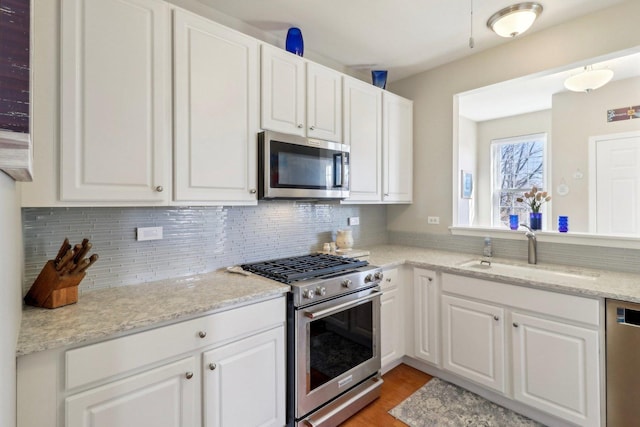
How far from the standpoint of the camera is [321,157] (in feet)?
7.21

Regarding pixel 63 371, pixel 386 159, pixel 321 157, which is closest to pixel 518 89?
pixel 386 159

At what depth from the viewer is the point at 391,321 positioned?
2418 mm

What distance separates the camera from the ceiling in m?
2.04

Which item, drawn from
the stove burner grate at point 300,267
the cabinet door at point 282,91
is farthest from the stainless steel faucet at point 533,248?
the cabinet door at point 282,91

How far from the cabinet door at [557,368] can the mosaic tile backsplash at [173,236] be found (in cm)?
162

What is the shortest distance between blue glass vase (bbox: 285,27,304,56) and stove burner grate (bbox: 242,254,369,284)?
1.50 meters

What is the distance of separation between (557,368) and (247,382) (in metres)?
1.77

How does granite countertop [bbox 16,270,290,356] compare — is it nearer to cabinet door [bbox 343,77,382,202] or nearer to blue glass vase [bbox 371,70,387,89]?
cabinet door [bbox 343,77,382,202]

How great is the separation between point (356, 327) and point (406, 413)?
65 cm

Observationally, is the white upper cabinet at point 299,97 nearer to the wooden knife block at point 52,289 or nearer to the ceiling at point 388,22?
the ceiling at point 388,22

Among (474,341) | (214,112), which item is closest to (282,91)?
(214,112)

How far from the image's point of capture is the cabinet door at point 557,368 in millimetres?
1695

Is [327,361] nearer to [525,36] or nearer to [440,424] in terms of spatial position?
[440,424]

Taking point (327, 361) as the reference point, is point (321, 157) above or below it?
above
